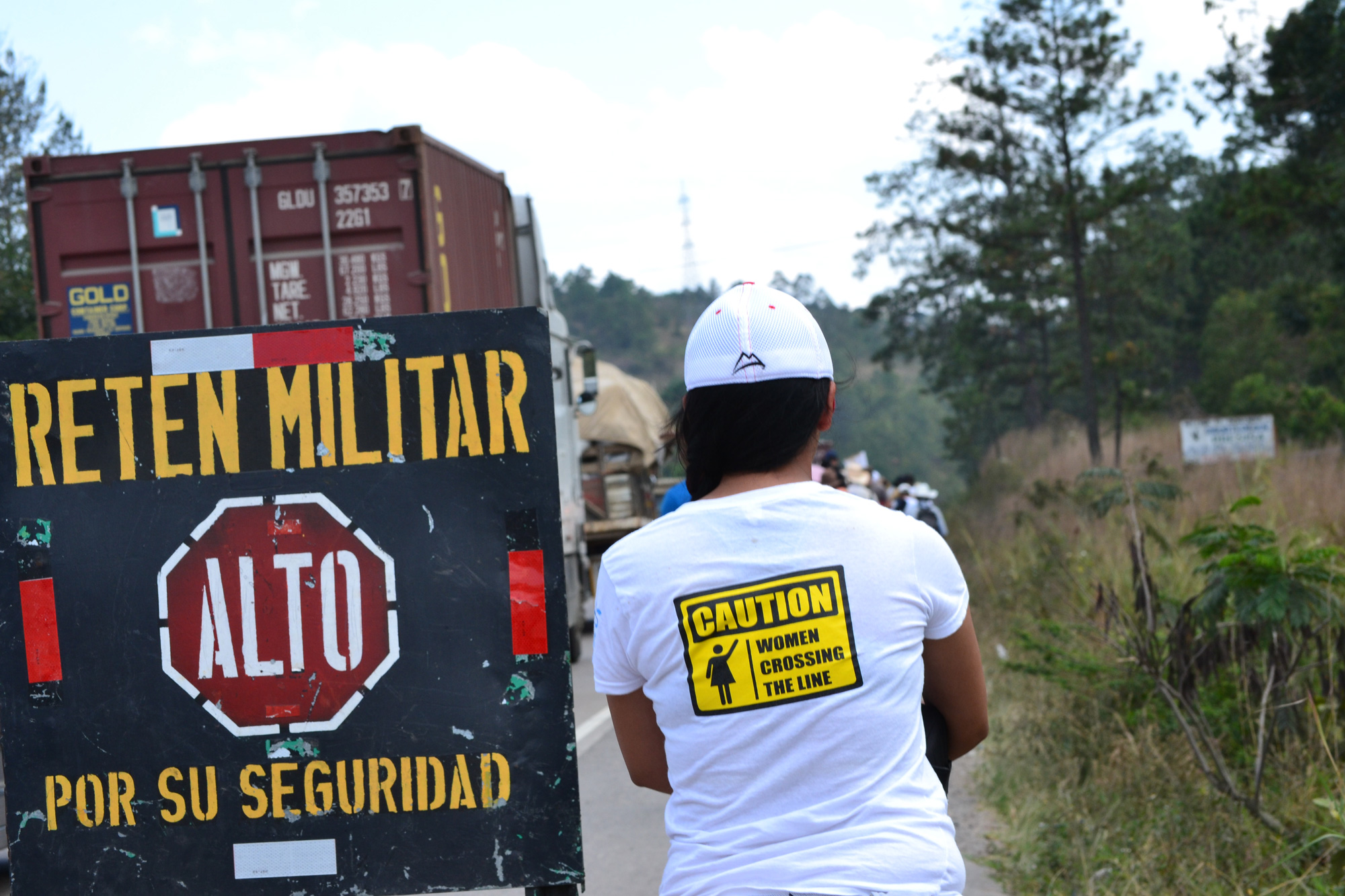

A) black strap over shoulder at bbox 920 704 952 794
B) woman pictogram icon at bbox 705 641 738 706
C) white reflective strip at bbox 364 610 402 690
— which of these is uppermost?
woman pictogram icon at bbox 705 641 738 706

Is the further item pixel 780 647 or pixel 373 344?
pixel 373 344

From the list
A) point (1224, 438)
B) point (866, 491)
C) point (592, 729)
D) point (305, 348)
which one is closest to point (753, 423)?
point (305, 348)

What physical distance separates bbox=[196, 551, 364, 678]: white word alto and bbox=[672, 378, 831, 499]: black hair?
1040mm

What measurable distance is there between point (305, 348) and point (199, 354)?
24 centimetres

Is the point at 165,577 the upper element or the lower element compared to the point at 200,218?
lower

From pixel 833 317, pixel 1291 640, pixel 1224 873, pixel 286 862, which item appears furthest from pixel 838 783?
pixel 833 317

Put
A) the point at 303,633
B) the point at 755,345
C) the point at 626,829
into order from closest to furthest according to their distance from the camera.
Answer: the point at 755,345 < the point at 303,633 < the point at 626,829

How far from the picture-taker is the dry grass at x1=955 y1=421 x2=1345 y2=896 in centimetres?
453

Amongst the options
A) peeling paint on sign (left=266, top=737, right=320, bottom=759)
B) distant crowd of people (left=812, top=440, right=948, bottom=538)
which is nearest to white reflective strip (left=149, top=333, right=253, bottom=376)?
peeling paint on sign (left=266, top=737, right=320, bottom=759)

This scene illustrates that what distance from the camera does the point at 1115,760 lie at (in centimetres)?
565

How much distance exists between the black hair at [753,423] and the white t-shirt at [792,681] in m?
0.07

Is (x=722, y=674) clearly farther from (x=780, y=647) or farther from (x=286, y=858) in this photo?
(x=286, y=858)

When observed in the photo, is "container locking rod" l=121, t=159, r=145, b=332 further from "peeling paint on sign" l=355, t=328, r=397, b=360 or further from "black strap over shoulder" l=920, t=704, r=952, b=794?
"black strap over shoulder" l=920, t=704, r=952, b=794

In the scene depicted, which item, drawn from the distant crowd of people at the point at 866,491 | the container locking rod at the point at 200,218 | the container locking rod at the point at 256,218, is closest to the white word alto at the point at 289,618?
→ the distant crowd of people at the point at 866,491
